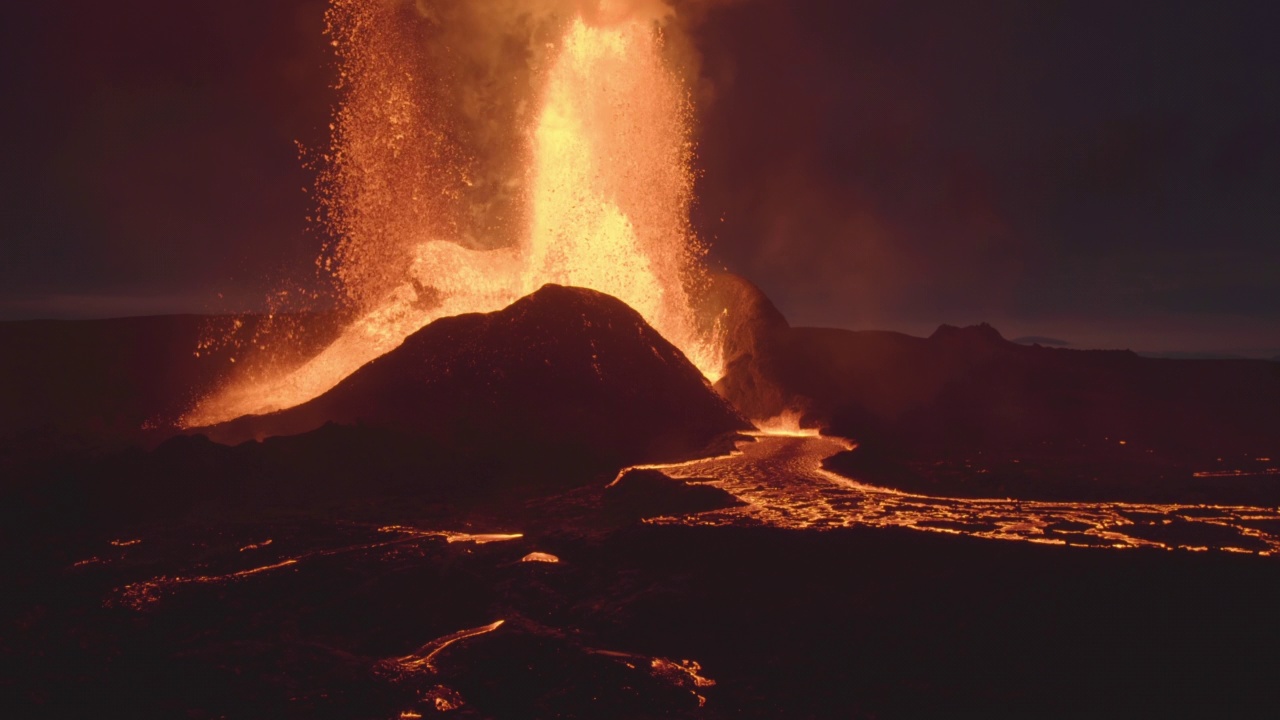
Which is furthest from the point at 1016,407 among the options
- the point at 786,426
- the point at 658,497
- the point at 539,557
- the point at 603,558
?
the point at 539,557

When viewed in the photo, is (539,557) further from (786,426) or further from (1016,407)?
(1016,407)

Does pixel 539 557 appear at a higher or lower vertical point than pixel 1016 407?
lower

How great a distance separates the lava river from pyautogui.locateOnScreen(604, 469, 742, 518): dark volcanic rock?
62cm

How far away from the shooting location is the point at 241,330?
58.8 meters

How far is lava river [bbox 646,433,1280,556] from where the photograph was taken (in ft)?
47.9

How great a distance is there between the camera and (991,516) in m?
16.6

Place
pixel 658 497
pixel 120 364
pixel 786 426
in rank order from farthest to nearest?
pixel 120 364 < pixel 786 426 < pixel 658 497

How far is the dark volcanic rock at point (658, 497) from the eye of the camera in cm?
1725

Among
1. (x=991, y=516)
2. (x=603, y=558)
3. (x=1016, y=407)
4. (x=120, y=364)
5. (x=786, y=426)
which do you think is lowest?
(x=603, y=558)

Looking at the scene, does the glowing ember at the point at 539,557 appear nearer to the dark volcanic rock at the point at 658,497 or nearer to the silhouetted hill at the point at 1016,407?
the dark volcanic rock at the point at 658,497

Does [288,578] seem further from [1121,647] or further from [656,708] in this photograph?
[1121,647]

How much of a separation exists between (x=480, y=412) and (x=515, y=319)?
4.80 m

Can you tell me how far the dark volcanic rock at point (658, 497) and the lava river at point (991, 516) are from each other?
2.04 ft

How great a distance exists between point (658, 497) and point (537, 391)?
9.21 m
